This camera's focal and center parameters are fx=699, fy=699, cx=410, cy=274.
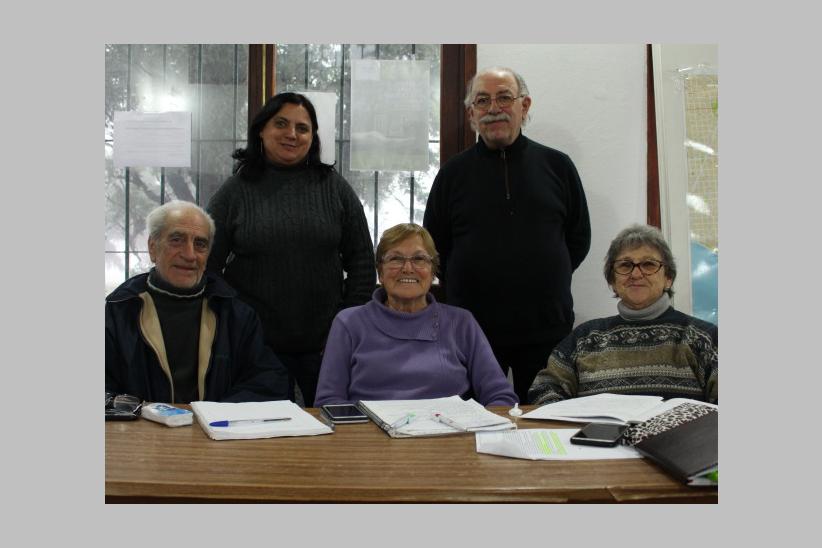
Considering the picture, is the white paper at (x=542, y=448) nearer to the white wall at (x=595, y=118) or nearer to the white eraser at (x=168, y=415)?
the white eraser at (x=168, y=415)

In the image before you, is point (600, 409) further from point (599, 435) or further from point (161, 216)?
point (161, 216)

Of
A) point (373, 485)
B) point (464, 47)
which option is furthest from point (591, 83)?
point (373, 485)

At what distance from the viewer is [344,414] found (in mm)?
1587

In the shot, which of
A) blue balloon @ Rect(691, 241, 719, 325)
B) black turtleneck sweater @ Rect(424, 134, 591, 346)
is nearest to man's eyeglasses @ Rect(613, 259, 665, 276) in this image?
blue balloon @ Rect(691, 241, 719, 325)

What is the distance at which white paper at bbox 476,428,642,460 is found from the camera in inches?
50.2

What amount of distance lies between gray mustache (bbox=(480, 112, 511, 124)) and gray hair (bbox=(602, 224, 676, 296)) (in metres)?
0.63

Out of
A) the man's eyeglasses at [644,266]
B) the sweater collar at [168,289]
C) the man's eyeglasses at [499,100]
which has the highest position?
the man's eyeglasses at [499,100]

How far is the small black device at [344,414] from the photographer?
1.55 meters

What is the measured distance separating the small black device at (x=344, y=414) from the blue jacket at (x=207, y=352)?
0.39 metres

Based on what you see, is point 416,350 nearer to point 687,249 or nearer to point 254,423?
point 254,423

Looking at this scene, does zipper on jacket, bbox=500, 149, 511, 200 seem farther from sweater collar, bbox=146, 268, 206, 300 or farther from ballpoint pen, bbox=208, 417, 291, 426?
ballpoint pen, bbox=208, 417, 291, 426

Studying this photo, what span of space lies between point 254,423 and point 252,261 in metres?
0.95

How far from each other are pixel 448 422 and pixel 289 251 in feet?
3.41

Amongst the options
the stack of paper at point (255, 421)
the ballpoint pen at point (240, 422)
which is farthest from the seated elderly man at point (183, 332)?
the ballpoint pen at point (240, 422)
